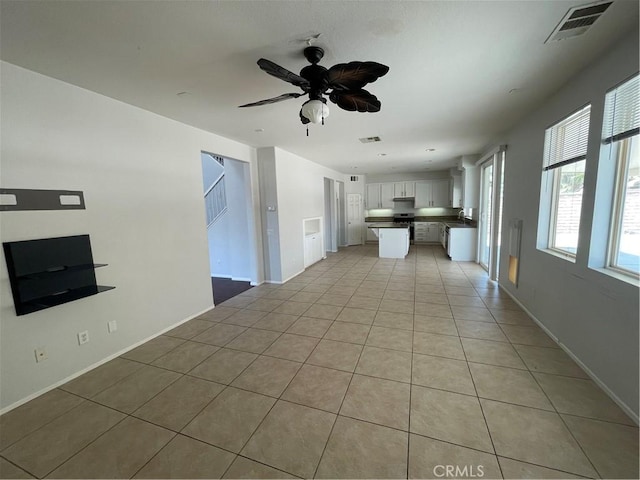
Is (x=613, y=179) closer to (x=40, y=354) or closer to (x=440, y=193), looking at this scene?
(x=40, y=354)

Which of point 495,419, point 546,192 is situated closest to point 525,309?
point 546,192

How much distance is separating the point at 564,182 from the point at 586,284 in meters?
1.18

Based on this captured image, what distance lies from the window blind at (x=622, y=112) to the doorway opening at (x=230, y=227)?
439 centimetres

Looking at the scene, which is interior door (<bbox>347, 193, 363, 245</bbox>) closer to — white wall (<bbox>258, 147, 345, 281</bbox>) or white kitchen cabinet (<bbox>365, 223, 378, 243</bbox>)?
white kitchen cabinet (<bbox>365, 223, 378, 243</bbox>)

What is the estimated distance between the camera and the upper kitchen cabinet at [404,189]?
903cm

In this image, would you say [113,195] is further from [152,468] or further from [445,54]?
[445,54]

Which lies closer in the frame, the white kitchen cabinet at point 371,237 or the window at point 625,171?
the window at point 625,171

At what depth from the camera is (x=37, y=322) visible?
2.09 m

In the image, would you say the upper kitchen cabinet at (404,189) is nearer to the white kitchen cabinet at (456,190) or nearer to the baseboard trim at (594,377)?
the white kitchen cabinet at (456,190)

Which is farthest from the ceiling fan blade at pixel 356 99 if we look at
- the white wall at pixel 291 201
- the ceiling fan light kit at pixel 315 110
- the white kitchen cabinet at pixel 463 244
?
the white kitchen cabinet at pixel 463 244

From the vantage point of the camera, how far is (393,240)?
7047 mm

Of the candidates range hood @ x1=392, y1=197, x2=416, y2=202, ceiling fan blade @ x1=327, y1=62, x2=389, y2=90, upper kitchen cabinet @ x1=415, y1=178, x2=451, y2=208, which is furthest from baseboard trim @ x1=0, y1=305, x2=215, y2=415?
upper kitchen cabinet @ x1=415, y1=178, x2=451, y2=208

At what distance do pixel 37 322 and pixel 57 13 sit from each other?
219 cm

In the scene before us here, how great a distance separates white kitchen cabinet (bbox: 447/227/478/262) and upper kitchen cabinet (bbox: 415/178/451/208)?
256 cm
